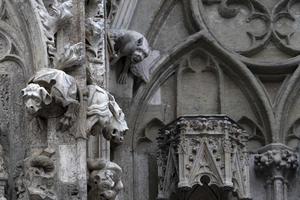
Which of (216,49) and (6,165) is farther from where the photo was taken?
(216,49)

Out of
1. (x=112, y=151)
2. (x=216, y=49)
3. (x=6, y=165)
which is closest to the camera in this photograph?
(x=6, y=165)

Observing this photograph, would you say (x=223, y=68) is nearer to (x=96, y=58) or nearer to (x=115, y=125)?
(x=96, y=58)

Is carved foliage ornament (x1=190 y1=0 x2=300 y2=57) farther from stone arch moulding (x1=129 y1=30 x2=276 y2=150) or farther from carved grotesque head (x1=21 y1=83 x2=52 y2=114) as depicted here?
carved grotesque head (x1=21 y1=83 x2=52 y2=114)

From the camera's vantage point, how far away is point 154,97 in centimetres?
1678

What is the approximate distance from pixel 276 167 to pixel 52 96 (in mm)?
3285

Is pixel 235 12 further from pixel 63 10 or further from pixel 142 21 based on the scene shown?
pixel 63 10

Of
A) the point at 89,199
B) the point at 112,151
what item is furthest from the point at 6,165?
the point at 112,151

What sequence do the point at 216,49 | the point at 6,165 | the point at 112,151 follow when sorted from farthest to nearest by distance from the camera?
the point at 216,49 < the point at 112,151 < the point at 6,165

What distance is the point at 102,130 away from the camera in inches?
556

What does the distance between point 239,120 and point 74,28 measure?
2.87m

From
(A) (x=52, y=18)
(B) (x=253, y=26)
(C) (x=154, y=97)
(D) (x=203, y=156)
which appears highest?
(B) (x=253, y=26)

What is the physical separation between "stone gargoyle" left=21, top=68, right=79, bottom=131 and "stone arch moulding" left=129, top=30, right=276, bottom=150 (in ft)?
9.35

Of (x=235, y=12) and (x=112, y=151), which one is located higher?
(x=235, y=12)

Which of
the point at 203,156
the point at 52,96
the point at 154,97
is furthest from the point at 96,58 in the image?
the point at 154,97
